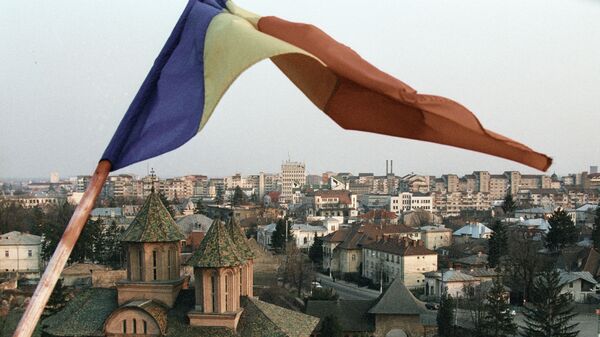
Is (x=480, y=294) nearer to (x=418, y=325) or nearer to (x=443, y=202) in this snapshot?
(x=418, y=325)

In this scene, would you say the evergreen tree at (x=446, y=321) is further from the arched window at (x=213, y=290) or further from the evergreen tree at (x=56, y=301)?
the evergreen tree at (x=56, y=301)

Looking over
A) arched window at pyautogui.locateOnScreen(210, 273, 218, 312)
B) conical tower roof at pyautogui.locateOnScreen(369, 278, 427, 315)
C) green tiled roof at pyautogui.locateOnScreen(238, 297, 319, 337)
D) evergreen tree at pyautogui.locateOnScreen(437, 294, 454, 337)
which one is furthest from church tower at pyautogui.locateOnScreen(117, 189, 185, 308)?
evergreen tree at pyautogui.locateOnScreen(437, 294, 454, 337)

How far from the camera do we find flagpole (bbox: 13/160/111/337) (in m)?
2.54

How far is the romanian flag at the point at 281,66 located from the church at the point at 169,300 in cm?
1030

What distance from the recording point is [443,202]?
3600 inches

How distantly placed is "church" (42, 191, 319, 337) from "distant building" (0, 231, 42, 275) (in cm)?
2280

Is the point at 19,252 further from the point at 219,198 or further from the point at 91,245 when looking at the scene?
the point at 219,198

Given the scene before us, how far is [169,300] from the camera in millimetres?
13602

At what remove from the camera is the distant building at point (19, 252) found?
35.1m

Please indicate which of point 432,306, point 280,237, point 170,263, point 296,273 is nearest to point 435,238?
point 280,237

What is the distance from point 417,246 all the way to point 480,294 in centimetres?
877

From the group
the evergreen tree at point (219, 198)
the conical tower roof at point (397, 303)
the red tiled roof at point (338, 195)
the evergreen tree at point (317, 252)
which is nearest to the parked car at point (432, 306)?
the conical tower roof at point (397, 303)

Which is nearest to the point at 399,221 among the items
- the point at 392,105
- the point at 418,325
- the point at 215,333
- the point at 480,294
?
the point at 480,294

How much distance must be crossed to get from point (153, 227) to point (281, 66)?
37.3 feet
